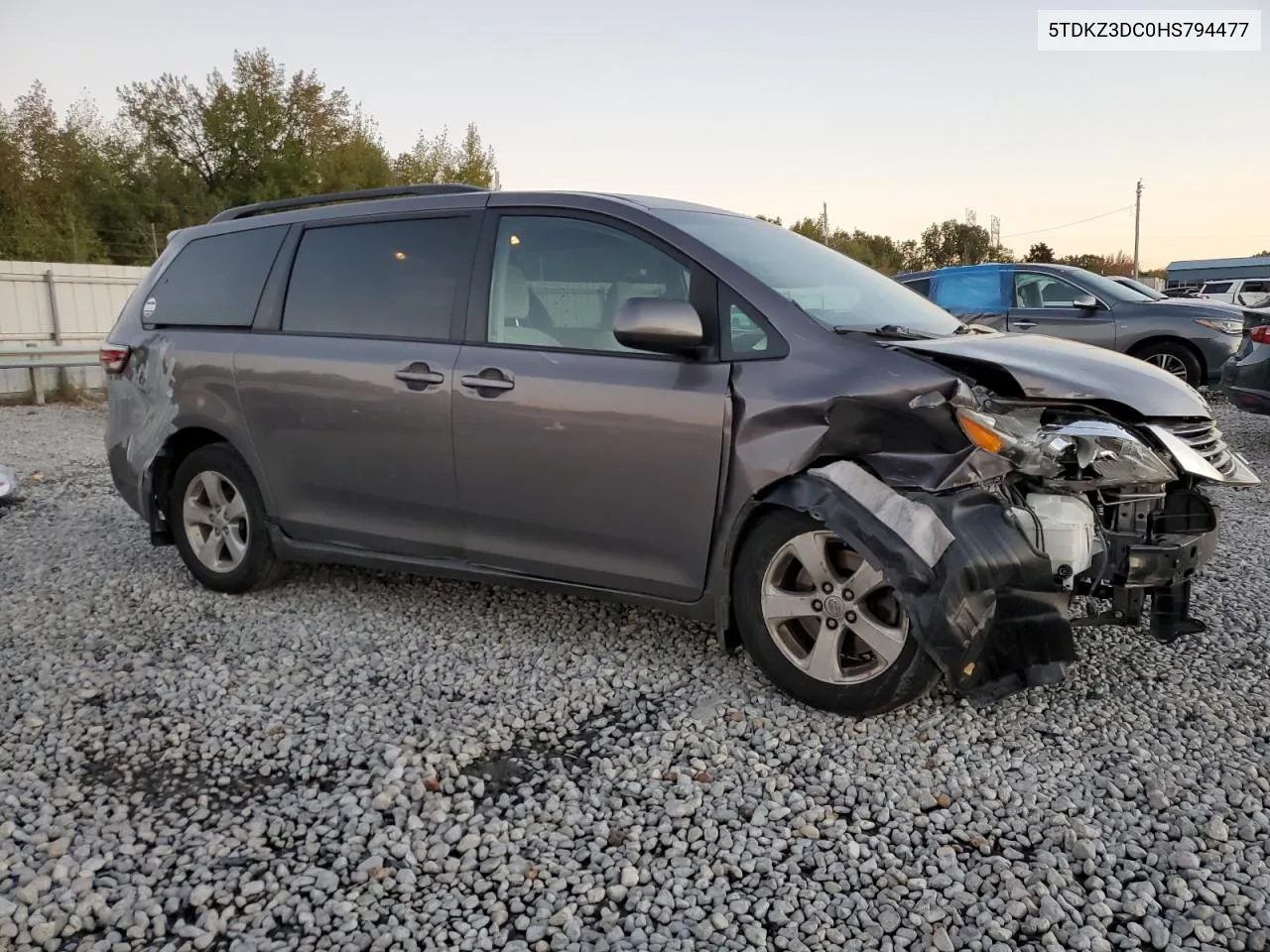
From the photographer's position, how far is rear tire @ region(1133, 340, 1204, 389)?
10.4 m

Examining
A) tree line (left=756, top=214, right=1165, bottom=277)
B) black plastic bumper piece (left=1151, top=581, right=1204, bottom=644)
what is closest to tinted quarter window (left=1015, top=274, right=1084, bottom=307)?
black plastic bumper piece (left=1151, top=581, right=1204, bottom=644)

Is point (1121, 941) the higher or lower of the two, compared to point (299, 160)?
lower

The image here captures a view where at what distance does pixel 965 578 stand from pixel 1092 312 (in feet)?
29.2

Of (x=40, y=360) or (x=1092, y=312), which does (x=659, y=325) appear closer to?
(x=1092, y=312)

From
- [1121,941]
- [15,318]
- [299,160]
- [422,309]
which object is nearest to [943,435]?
[1121,941]

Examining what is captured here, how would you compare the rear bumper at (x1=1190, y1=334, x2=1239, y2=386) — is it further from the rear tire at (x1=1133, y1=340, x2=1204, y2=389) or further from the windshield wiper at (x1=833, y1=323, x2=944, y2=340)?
the windshield wiper at (x1=833, y1=323, x2=944, y2=340)

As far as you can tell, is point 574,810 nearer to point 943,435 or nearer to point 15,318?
point 943,435

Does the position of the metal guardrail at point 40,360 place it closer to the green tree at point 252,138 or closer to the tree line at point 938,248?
the green tree at point 252,138

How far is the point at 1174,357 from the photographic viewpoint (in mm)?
10508

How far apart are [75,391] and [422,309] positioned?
12730 millimetres

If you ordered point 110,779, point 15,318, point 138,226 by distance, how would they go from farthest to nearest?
1. point 138,226
2. point 15,318
3. point 110,779

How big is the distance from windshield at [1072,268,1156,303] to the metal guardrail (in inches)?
525

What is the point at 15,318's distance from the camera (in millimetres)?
19297

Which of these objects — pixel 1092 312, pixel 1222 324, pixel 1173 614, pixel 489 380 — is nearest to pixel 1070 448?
pixel 1173 614
